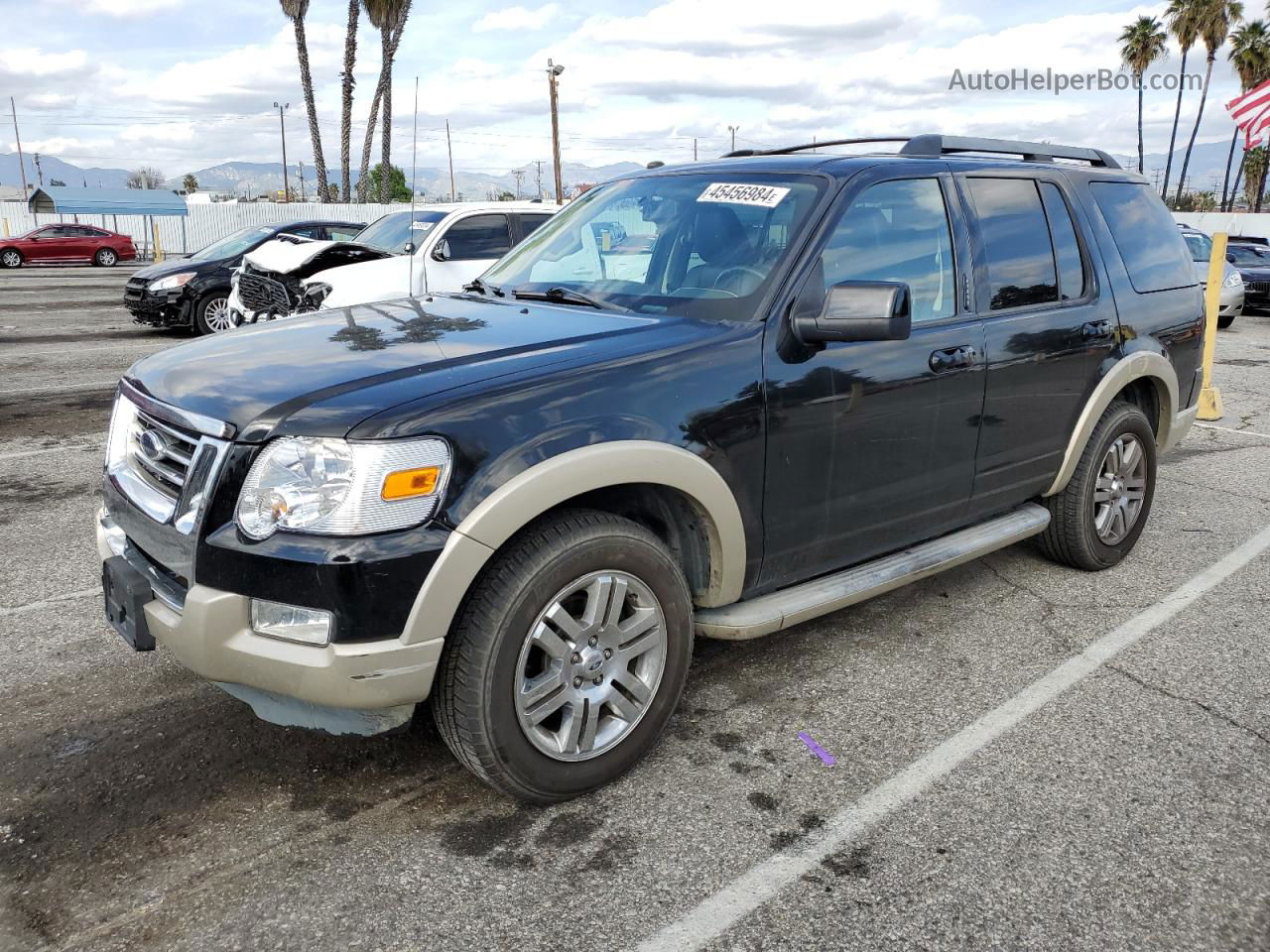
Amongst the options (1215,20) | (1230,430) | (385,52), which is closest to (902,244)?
(1230,430)

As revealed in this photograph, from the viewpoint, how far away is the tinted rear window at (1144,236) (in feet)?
15.4

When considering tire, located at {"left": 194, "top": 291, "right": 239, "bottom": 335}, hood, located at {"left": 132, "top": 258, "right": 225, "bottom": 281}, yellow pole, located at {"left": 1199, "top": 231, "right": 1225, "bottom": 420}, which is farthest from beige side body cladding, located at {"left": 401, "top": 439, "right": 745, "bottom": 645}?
hood, located at {"left": 132, "top": 258, "right": 225, "bottom": 281}

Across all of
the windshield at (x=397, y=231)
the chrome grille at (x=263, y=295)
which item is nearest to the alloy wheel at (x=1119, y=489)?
the chrome grille at (x=263, y=295)

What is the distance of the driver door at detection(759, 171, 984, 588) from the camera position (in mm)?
3277

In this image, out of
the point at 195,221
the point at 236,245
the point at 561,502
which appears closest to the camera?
the point at 561,502

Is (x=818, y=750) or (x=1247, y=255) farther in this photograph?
(x=1247, y=255)

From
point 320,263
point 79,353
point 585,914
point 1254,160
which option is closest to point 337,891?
point 585,914

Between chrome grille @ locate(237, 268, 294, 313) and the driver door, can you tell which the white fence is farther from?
the driver door

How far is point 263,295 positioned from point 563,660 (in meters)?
8.01

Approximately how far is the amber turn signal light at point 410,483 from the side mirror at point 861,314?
1.31 metres

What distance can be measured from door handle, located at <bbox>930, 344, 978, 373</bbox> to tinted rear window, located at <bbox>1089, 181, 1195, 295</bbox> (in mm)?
1411

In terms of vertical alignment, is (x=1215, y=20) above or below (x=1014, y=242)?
above

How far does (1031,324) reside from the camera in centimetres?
409

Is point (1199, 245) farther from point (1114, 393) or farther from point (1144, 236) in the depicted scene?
point (1114, 393)
